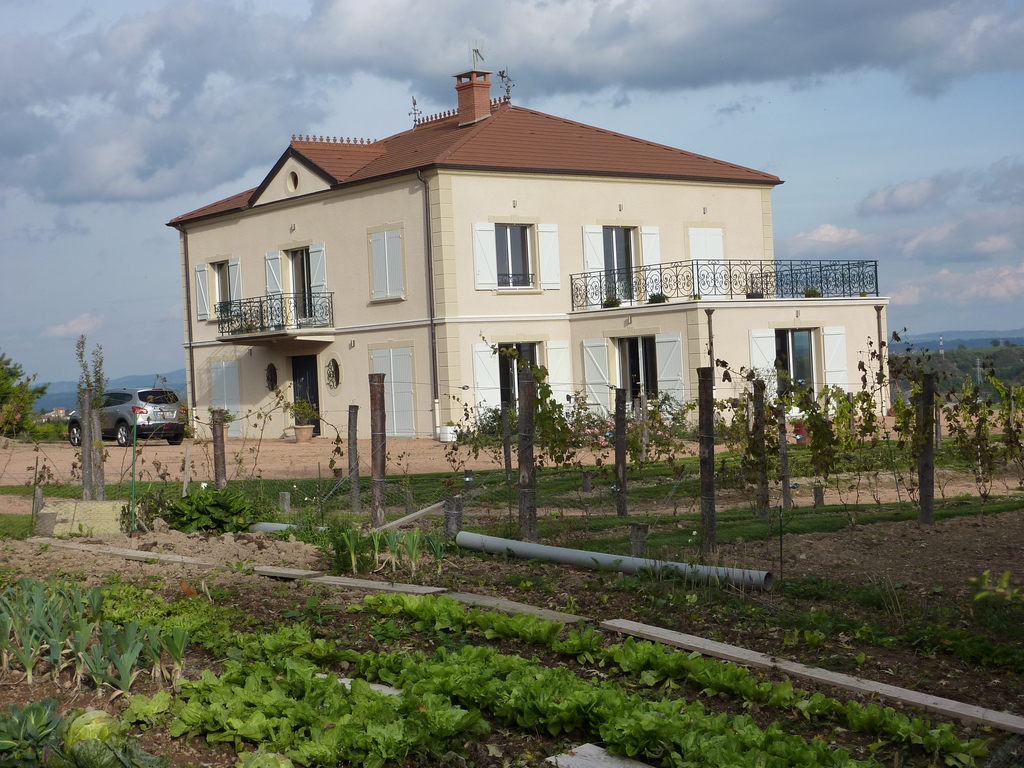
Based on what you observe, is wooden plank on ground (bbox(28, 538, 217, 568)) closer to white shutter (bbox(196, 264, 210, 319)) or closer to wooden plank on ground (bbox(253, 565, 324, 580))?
wooden plank on ground (bbox(253, 565, 324, 580))

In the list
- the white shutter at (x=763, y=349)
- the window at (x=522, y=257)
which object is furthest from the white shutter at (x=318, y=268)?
the white shutter at (x=763, y=349)

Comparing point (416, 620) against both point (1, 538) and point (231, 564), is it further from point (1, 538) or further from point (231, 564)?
point (1, 538)

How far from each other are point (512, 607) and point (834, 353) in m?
19.8

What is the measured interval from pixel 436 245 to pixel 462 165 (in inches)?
71.9

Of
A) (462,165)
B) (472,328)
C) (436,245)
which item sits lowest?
(472,328)

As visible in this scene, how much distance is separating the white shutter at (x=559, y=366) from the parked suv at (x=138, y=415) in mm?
8661

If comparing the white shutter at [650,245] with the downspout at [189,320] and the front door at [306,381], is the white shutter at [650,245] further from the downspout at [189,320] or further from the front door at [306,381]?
the downspout at [189,320]

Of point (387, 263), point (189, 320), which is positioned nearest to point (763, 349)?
point (387, 263)

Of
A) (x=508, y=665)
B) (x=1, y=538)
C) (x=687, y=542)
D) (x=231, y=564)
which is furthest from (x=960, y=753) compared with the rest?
(x=1, y=538)

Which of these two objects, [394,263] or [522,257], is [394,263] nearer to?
[394,263]

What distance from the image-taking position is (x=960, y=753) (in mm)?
3799

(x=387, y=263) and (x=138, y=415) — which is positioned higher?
(x=387, y=263)

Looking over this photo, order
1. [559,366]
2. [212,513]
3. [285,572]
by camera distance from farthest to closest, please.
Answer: [559,366], [212,513], [285,572]

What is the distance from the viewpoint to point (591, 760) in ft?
12.6
